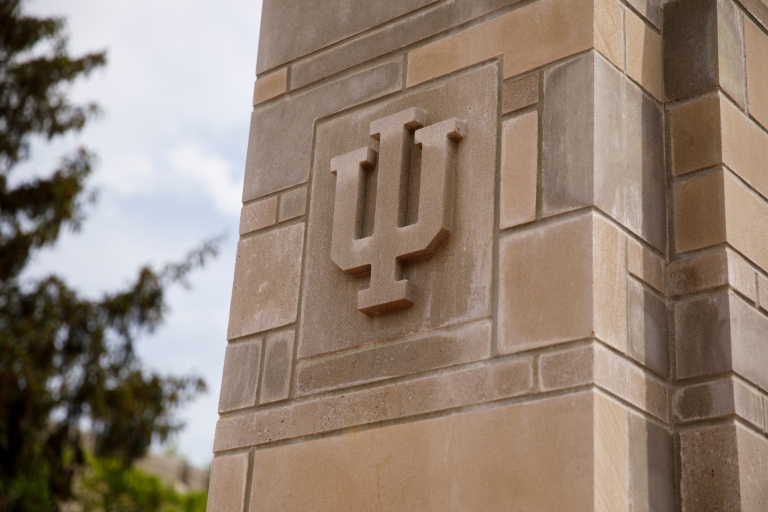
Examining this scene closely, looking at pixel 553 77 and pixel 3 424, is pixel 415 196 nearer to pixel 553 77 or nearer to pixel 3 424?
pixel 553 77

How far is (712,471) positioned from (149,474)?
1522cm

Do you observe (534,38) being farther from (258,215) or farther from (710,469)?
(710,469)

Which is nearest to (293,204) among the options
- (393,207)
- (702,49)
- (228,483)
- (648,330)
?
(393,207)

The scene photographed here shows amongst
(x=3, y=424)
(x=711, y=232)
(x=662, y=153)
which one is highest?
(x=3, y=424)

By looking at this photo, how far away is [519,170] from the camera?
244 centimetres

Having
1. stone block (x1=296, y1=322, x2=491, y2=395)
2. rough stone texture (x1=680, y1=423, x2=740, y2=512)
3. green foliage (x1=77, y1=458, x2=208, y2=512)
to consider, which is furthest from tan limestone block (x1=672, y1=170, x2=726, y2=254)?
green foliage (x1=77, y1=458, x2=208, y2=512)

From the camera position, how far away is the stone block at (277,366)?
2709 millimetres

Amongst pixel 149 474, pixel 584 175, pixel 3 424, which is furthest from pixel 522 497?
pixel 149 474

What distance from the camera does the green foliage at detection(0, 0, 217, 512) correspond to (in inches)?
465

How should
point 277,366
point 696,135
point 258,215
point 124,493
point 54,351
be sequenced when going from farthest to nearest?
point 124,493 < point 54,351 < point 258,215 < point 277,366 < point 696,135

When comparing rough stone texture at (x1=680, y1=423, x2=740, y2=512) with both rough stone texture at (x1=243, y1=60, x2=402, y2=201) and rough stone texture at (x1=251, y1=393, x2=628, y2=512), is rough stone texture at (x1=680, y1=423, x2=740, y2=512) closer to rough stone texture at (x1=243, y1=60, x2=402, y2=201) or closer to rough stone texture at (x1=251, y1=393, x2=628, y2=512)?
rough stone texture at (x1=251, y1=393, x2=628, y2=512)

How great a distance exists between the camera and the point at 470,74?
267 centimetres

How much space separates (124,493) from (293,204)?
533 inches

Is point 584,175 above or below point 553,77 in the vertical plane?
below
